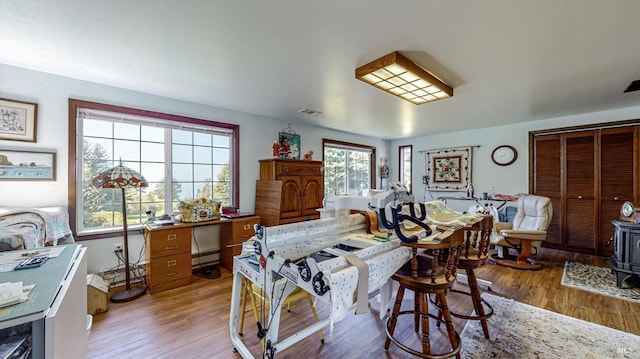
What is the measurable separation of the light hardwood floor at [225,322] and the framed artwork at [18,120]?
1.90 metres

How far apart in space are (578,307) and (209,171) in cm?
465

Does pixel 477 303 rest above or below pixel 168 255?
below

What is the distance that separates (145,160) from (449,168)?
5770 mm

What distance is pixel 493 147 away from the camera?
16.5 ft

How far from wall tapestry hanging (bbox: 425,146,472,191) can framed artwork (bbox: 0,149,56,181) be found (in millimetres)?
6398

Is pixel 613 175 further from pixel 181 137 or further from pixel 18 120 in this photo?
pixel 18 120

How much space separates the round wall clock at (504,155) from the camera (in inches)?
188

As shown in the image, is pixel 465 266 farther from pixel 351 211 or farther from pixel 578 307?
pixel 578 307

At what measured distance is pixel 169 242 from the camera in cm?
288

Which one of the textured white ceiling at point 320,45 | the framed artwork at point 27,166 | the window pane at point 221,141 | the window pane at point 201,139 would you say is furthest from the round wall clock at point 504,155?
Answer: the framed artwork at point 27,166

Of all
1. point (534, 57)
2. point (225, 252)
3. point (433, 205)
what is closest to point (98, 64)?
point (225, 252)

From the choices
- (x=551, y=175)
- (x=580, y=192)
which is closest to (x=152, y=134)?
(x=551, y=175)

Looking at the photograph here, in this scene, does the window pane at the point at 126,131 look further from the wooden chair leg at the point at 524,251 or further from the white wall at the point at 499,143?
the white wall at the point at 499,143

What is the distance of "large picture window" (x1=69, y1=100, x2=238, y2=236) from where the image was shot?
9.12 ft
